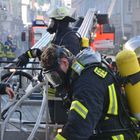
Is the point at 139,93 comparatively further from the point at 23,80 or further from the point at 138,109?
the point at 23,80

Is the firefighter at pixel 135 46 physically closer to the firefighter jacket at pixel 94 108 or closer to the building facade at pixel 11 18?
the firefighter jacket at pixel 94 108

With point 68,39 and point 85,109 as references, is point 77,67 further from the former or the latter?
point 68,39

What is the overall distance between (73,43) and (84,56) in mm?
2235

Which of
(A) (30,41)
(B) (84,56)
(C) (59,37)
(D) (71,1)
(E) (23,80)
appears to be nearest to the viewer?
(B) (84,56)

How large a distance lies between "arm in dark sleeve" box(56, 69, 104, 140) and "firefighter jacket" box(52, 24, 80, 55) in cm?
234

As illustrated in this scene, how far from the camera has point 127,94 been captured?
2.82 m

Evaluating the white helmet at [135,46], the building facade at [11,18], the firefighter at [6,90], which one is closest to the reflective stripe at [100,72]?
the white helmet at [135,46]

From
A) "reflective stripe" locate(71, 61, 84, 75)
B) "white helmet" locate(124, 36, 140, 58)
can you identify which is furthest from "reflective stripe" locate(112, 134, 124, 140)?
"white helmet" locate(124, 36, 140, 58)

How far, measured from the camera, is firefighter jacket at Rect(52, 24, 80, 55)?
491cm

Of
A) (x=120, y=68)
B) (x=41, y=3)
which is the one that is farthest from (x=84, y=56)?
(x=41, y=3)

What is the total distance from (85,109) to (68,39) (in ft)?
8.41

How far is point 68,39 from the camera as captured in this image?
16.4 feet

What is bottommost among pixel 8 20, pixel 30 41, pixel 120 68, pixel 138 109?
pixel 8 20

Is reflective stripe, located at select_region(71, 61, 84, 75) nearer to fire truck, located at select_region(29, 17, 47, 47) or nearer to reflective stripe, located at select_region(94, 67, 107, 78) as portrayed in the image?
reflective stripe, located at select_region(94, 67, 107, 78)
